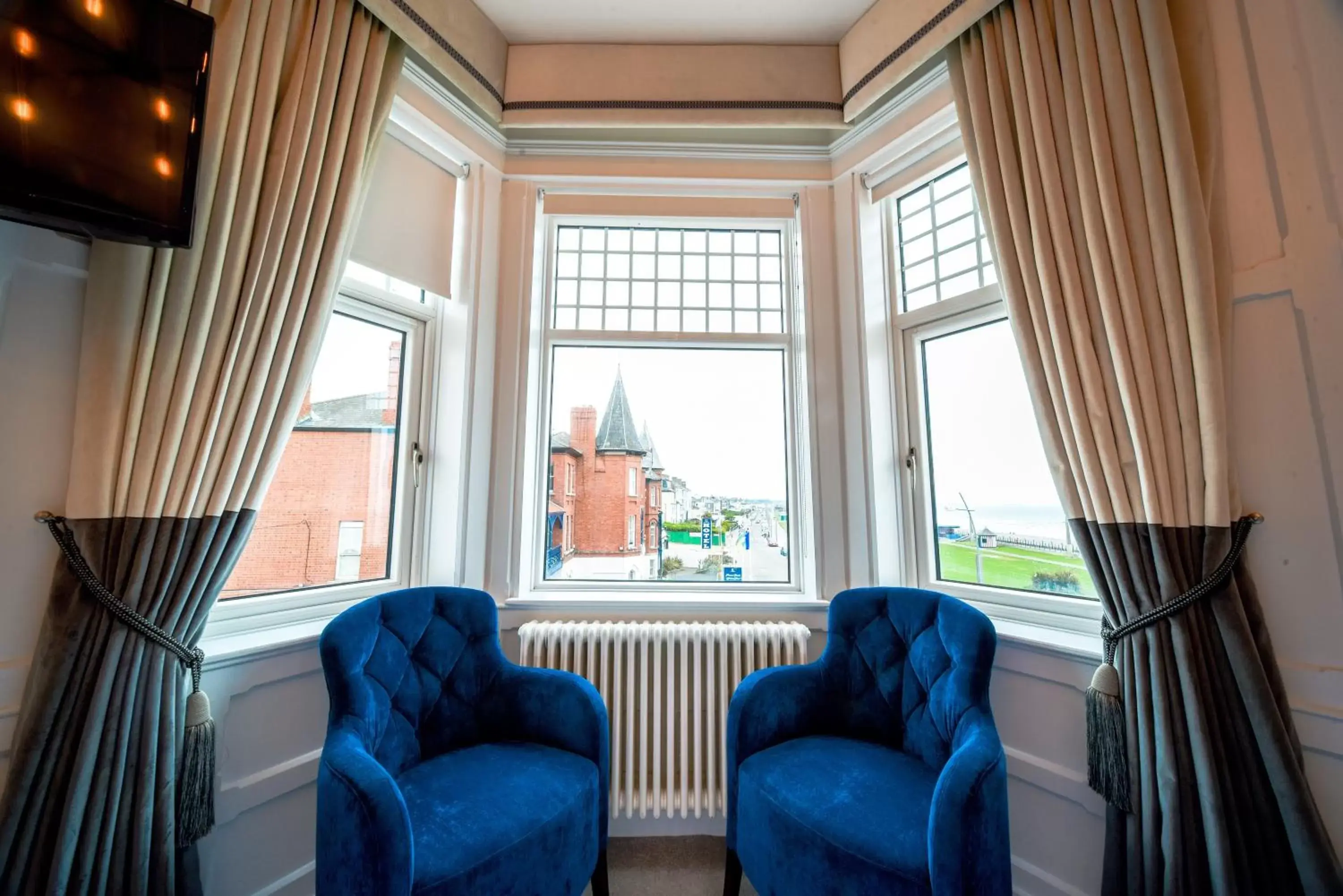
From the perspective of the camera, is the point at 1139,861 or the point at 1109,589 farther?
the point at 1109,589

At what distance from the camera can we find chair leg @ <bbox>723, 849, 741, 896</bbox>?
147 cm

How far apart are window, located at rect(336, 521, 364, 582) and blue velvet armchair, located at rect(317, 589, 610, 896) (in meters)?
0.46

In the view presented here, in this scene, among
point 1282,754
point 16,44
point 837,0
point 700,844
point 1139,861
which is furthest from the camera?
point 837,0

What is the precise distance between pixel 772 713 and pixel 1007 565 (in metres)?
1.06

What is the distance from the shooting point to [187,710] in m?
1.17

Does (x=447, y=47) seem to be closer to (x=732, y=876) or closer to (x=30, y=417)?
(x=30, y=417)

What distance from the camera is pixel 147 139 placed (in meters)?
1.09

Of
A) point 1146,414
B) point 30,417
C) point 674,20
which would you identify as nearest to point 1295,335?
point 1146,414

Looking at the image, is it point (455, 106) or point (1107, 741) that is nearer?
point (1107, 741)

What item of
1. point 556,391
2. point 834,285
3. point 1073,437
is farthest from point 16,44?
point 1073,437

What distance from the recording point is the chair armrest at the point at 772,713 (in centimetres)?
147

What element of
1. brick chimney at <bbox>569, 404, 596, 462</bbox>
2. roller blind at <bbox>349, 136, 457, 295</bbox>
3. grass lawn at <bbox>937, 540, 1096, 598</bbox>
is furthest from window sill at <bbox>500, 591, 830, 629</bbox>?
roller blind at <bbox>349, 136, 457, 295</bbox>

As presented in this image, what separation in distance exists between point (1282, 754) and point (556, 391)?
8.00ft

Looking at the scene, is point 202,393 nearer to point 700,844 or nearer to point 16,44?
point 16,44
